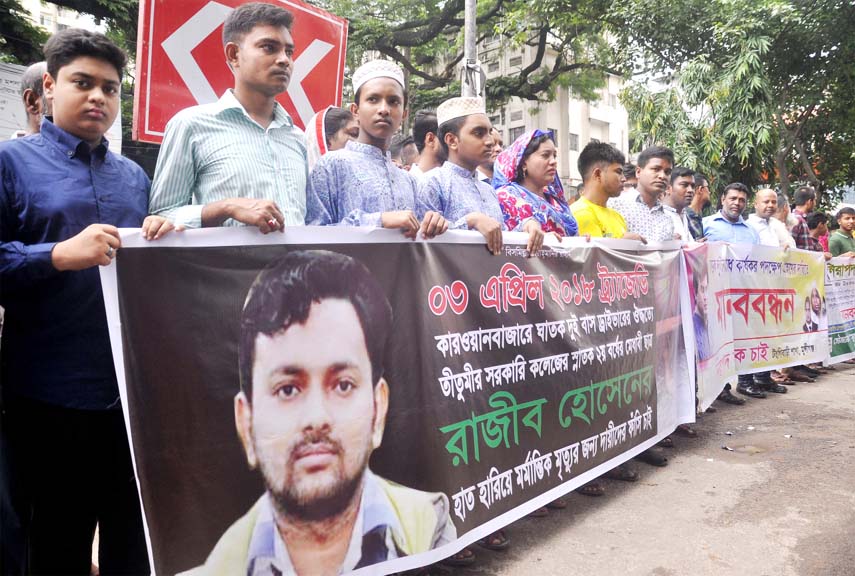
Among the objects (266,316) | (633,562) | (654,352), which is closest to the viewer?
(266,316)

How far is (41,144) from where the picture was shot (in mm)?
1952

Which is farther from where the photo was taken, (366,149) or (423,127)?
(423,127)

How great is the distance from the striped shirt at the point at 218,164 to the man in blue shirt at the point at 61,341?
0.61 ft

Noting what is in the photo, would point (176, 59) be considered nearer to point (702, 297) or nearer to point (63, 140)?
point (63, 140)

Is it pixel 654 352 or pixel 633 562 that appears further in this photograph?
pixel 654 352

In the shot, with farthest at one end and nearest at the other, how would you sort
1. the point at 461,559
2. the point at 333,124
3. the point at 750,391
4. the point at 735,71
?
the point at 735,71 → the point at 750,391 → the point at 333,124 → the point at 461,559

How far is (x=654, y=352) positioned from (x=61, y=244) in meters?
3.40

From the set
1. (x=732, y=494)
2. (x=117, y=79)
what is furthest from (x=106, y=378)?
(x=732, y=494)

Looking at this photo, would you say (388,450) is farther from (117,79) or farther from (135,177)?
(117,79)

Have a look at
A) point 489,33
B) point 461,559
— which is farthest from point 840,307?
point 489,33

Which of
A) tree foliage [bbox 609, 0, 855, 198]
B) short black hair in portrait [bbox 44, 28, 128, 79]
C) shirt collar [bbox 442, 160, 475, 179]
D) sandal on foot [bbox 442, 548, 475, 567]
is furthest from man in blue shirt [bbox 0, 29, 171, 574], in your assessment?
tree foliage [bbox 609, 0, 855, 198]

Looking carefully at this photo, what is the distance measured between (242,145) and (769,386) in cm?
585

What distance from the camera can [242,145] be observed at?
2262 mm

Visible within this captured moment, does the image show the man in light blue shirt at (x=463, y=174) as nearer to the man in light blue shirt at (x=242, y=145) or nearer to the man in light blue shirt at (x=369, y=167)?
the man in light blue shirt at (x=369, y=167)
